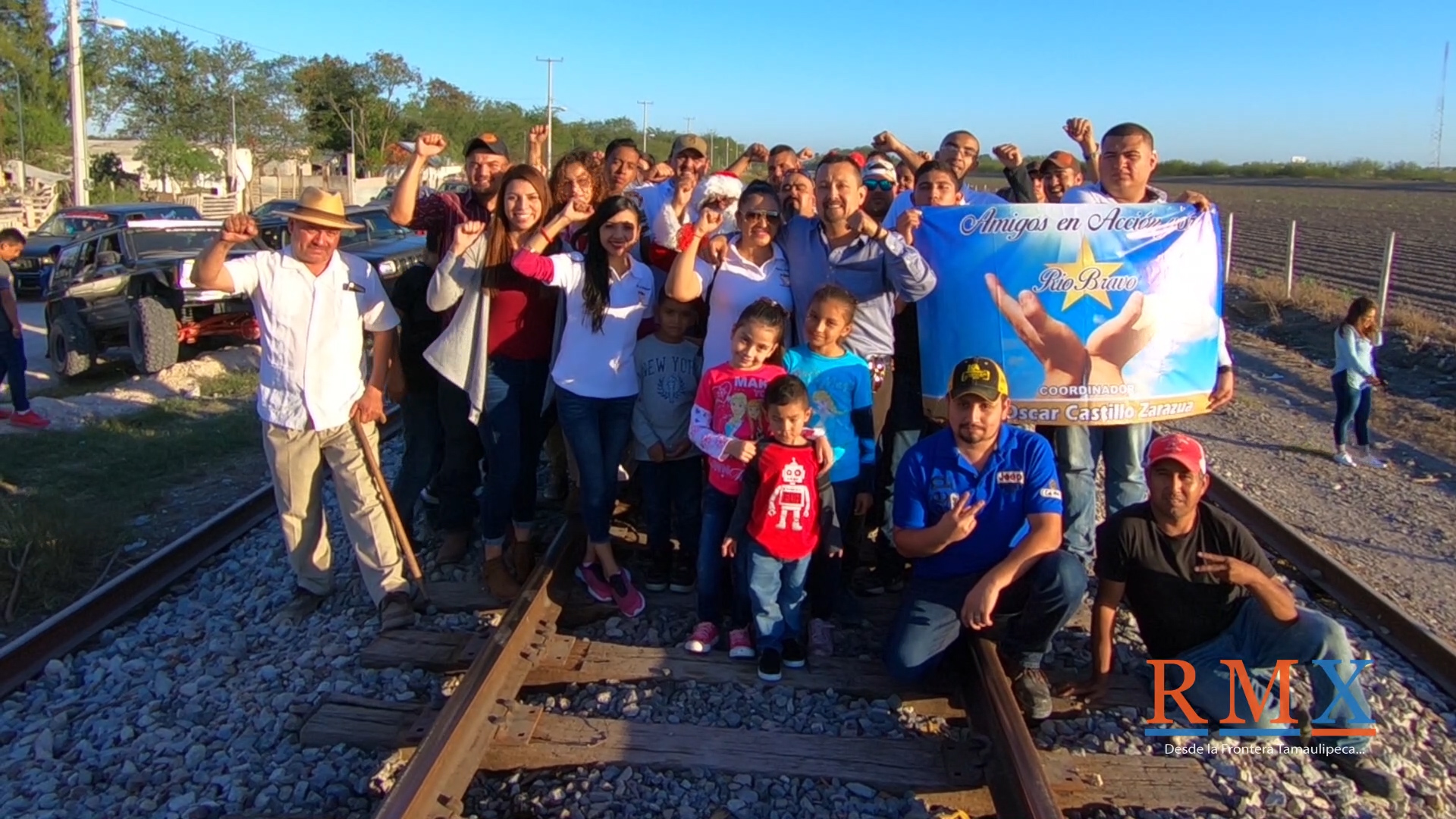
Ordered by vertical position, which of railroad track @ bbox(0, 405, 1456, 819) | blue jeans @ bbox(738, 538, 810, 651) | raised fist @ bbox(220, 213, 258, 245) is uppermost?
raised fist @ bbox(220, 213, 258, 245)

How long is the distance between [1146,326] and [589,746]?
3137mm

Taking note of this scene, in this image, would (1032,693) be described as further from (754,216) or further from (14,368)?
(14,368)

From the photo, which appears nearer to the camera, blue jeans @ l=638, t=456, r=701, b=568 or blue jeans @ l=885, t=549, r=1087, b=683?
blue jeans @ l=885, t=549, r=1087, b=683

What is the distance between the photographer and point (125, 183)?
4834 cm

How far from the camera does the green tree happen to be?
4378 centimetres

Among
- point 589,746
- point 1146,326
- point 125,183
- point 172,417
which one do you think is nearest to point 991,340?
point 1146,326

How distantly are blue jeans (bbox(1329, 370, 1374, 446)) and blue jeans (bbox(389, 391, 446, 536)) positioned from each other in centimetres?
744

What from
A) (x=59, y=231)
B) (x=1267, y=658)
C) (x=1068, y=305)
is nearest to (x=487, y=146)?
(x=1068, y=305)

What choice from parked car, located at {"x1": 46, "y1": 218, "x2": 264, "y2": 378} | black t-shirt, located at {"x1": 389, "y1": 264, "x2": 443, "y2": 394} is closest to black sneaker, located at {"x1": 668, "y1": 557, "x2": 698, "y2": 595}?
black t-shirt, located at {"x1": 389, "y1": 264, "x2": 443, "y2": 394}

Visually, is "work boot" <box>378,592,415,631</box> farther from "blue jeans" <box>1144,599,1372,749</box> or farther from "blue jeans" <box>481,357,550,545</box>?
"blue jeans" <box>1144,599,1372,749</box>

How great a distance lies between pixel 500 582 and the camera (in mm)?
5023

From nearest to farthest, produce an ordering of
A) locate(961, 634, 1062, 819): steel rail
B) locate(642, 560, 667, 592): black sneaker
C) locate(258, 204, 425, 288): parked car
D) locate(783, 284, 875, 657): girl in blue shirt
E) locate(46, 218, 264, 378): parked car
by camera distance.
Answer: locate(961, 634, 1062, 819): steel rail, locate(783, 284, 875, 657): girl in blue shirt, locate(642, 560, 667, 592): black sneaker, locate(46, 218, 264, 378): parked car, locate(258, 204, 425, 288): parked car

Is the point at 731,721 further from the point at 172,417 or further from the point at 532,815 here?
the point at 172,417

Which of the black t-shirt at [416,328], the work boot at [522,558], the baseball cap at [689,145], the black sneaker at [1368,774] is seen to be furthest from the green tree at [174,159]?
the black sneaker at [1368,774]
